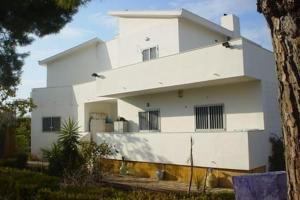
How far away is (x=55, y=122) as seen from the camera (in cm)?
2814

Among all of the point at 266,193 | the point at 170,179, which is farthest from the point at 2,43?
the point at 266,193

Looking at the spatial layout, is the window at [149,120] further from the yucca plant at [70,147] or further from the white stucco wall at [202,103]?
the yucca plant at [70,147]

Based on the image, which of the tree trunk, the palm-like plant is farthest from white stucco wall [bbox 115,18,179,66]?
the tree trunk

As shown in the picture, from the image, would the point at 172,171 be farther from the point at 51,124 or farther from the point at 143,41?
the point at 51,124

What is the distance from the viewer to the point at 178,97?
19438 millimetres

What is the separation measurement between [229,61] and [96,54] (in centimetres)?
1729

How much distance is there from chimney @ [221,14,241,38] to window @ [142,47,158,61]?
5.71 m

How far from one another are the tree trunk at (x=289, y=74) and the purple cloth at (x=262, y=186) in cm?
235

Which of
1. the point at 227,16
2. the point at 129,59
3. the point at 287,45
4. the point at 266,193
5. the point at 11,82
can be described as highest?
the point at 227,16

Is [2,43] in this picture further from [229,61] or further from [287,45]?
[287,45]

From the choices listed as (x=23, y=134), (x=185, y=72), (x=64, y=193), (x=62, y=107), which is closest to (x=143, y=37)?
(x=185, y=72)

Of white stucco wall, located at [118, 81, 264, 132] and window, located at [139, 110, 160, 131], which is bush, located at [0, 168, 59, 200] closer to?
white stucco wall, located at [118, 81, 264, 132]

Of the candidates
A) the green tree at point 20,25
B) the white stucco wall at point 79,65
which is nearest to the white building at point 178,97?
the white stucco wall at point 79,65

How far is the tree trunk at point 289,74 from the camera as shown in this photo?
287 cm
